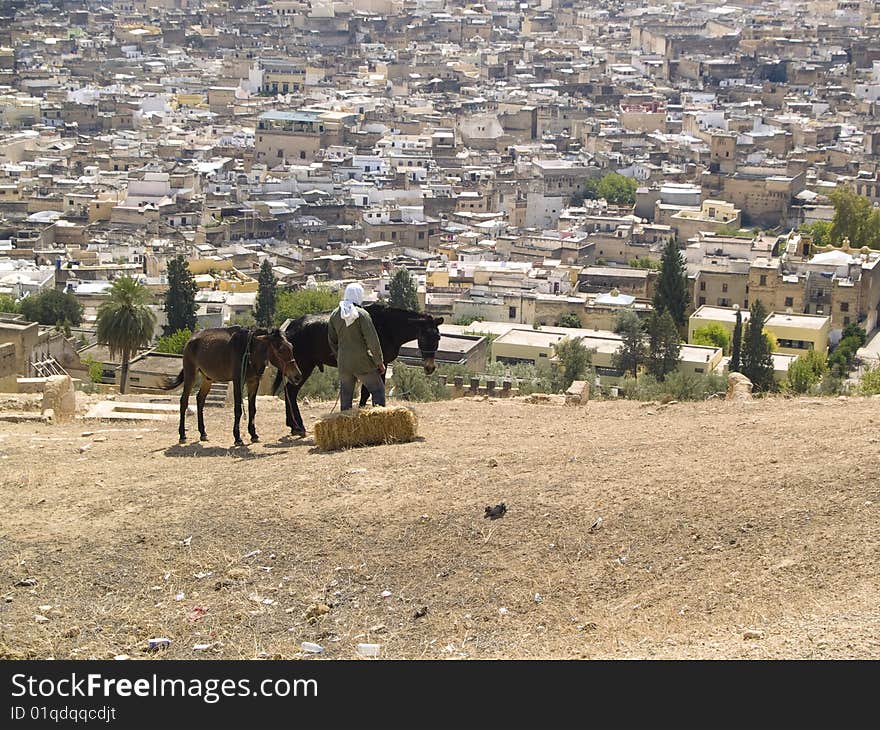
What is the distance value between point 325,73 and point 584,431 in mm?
63965

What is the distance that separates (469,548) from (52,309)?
23.8 m

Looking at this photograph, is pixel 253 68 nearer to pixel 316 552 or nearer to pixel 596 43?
pixel 596 43

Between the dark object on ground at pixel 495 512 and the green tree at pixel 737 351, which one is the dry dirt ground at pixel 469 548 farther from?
the green tree at pixel 737 351

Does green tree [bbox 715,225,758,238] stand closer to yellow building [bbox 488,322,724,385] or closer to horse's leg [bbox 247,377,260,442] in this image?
yellow building [bbox 488,322,724,385]

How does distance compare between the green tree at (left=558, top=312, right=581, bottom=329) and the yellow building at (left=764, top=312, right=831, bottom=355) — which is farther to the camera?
the green tree at (left=558, top=312, right=581, bottom=329)

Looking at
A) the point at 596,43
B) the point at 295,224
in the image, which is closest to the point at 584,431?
the point at 295,224

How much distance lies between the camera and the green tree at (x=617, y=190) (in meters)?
46.7

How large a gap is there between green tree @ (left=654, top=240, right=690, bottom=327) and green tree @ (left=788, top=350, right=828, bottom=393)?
226cm

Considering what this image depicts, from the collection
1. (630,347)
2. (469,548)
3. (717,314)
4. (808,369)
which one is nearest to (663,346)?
(630,347)

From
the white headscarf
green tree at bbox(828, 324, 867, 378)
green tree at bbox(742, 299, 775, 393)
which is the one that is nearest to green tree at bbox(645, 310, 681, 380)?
green tree at bbox(742, 299, 775, 393)

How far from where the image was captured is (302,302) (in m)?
30.2

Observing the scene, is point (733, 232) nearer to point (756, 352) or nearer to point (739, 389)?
point (756, 352)

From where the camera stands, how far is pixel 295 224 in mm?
41000

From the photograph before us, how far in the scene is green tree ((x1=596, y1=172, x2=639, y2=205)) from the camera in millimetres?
46719
